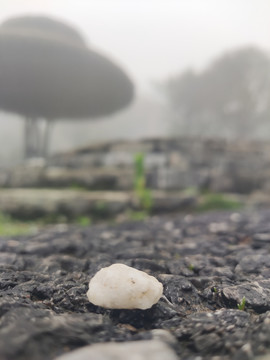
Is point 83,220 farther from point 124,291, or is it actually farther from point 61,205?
point 124,291

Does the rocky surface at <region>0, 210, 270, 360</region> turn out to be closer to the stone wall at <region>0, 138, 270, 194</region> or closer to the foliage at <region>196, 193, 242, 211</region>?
the foliage at <region>196, 193, 242, 211</region>

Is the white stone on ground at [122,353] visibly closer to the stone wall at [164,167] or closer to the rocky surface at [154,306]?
the rocky surface at [154,306]

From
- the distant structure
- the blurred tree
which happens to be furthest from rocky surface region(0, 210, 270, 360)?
the blurred tree

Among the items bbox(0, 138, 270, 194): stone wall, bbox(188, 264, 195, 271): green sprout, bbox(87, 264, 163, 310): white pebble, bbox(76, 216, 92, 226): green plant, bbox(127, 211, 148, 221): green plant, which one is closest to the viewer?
bbox(87, 264, 163, 310): white pebble

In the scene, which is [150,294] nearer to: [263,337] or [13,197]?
[263,337]

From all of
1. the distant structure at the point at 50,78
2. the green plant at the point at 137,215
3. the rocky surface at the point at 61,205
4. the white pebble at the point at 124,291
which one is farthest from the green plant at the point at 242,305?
the distant structure at the point at 50,78
